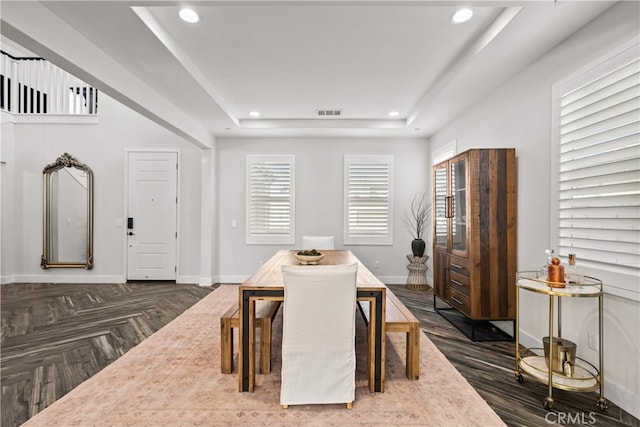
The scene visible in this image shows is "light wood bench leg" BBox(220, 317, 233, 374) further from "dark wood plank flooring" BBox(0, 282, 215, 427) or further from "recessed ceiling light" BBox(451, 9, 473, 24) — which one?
"recessed ceiling light" BBox(451, 9, 473, 24)

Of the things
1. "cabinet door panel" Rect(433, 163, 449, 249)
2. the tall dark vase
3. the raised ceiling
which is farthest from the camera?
the tall dark vase

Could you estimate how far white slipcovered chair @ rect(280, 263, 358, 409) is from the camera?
1.91 meters

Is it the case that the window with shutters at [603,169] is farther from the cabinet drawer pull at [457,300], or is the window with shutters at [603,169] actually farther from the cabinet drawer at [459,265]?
the cabinet drawer pull at [457,300]

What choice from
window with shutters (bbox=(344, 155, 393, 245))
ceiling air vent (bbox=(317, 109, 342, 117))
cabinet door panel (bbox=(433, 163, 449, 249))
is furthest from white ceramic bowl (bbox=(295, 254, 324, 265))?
window with shutters (bbox=(344, 155, 393, 245))

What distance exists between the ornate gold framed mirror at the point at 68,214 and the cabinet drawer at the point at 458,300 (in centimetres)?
591

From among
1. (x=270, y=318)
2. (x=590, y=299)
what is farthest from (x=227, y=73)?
(x=590, y=299)

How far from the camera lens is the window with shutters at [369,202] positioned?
5.50 m

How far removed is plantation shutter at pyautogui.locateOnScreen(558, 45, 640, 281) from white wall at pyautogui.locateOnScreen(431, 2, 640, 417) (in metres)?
0.19

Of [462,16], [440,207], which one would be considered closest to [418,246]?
[440,207]

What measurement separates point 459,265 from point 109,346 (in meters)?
3.65

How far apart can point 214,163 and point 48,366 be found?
363 centimetres

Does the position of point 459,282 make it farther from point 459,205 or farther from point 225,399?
point 225,399

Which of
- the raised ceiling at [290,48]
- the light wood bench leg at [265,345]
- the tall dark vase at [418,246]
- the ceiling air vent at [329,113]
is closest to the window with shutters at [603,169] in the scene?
the raised ceiling at [290,48]

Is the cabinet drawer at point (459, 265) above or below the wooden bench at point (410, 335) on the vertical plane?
above
